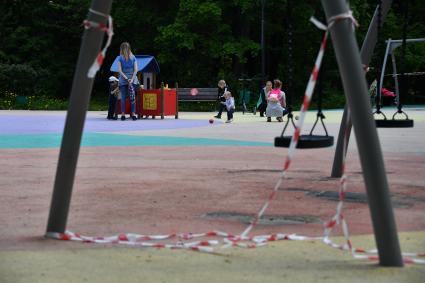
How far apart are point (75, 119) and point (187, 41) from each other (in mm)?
43533

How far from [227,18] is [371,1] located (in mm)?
8256

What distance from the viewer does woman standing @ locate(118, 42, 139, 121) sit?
22913 millimetres

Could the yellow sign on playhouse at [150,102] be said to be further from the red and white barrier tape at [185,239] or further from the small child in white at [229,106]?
the red and white barrier tape at [185,239]

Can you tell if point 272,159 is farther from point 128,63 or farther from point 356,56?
point 128,63

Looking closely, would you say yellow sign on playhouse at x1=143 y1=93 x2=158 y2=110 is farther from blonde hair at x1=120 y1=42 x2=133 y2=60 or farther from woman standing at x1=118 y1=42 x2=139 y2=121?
blonde hair at x1=120 y1=42 x2=133 y2=60

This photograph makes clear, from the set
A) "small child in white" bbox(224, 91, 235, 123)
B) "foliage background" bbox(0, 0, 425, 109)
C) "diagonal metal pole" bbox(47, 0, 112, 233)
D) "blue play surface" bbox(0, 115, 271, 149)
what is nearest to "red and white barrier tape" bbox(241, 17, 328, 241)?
"diagonal metal pole" bbox(47, 0, 112, 233)

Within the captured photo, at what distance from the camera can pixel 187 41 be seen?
49.1 metres

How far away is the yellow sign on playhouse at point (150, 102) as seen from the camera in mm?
26875

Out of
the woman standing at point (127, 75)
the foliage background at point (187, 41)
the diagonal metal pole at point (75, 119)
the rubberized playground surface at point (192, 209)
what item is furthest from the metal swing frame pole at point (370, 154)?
the foliage background at point (187, 41)

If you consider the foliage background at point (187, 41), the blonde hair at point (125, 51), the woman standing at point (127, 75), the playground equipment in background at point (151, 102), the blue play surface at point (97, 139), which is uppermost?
the foliage background at point (187, 41)

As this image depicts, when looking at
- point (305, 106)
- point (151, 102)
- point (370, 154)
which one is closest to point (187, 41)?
point (151, 102)

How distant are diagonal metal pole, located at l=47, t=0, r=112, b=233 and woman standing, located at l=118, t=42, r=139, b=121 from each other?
55.7ft

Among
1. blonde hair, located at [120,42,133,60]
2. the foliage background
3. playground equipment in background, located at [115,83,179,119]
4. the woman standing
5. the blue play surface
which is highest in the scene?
the foliage background

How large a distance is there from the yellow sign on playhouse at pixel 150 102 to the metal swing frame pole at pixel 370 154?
22025mm
